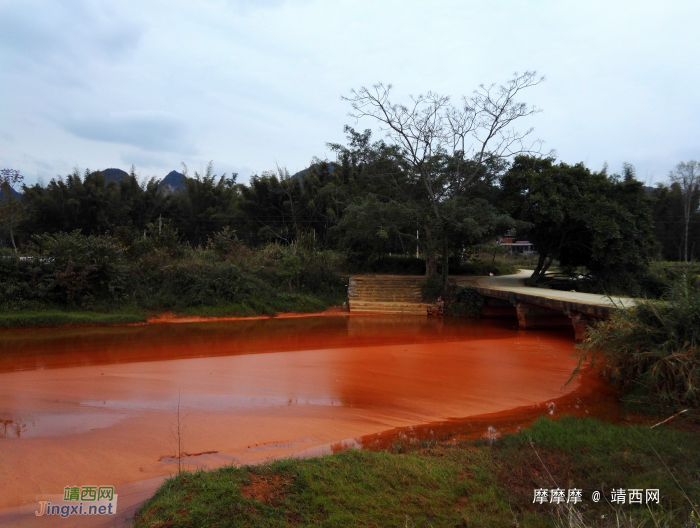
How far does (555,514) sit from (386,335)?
9.11 meters

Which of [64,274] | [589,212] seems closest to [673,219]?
[589,212]

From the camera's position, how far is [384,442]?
5.07 meters

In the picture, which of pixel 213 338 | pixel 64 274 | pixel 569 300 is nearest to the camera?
pixel 569 300

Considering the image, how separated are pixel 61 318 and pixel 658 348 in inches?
532

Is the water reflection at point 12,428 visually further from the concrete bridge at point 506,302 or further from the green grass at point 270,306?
the concrete bridge at point 506,302

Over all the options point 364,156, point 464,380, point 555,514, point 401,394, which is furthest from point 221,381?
point 364,156

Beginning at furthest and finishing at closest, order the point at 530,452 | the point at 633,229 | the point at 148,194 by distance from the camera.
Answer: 1. the point at 148,194
2. the point at 633,229
3. the point at 530,452

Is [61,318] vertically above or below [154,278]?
below

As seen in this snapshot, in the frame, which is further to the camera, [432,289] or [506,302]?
[432,289]

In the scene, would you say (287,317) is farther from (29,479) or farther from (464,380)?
(29,479)

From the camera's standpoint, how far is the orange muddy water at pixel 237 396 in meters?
4.64

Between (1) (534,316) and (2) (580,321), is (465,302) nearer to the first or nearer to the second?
(1) (534,316)

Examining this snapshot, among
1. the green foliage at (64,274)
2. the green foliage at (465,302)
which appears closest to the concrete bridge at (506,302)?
the green foliage at (465,302)

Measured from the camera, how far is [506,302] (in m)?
16.1
